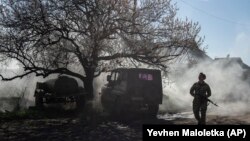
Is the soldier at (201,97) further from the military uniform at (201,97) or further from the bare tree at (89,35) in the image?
the bare tree at (89,35)

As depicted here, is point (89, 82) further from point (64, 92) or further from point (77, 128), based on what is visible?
point (77, 128)

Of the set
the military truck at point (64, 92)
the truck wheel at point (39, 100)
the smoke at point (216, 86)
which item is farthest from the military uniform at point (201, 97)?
the truck wheel at point (39, 100)

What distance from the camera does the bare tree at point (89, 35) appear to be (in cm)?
2036

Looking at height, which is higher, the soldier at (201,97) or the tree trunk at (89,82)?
the tree trunk at (89,82)

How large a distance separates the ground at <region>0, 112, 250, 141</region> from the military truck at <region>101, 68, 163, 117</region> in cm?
100

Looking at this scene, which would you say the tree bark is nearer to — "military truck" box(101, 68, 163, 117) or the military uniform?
"military truck" box(101, 68, 163, 117)

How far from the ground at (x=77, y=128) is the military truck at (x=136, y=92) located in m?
1.00

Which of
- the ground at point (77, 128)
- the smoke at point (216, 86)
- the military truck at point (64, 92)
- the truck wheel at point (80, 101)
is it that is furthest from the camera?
the smoke at point (216, 86)

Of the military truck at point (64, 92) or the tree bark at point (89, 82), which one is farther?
the tree bark at point (89, 82)

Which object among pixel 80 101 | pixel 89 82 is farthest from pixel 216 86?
pixel 80 101

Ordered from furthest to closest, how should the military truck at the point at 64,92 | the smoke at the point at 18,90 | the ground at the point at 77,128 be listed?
the smoke at the point at 18,90 < the military truck at the point at 64,92 < the ground at the point at 77,128

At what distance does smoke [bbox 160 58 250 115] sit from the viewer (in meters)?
26.0

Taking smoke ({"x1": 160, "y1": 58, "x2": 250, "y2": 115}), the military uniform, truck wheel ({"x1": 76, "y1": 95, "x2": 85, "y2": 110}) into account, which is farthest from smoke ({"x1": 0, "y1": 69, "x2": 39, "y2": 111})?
the military uniform

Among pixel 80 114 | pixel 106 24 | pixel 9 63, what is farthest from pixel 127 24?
pixel 9 63
